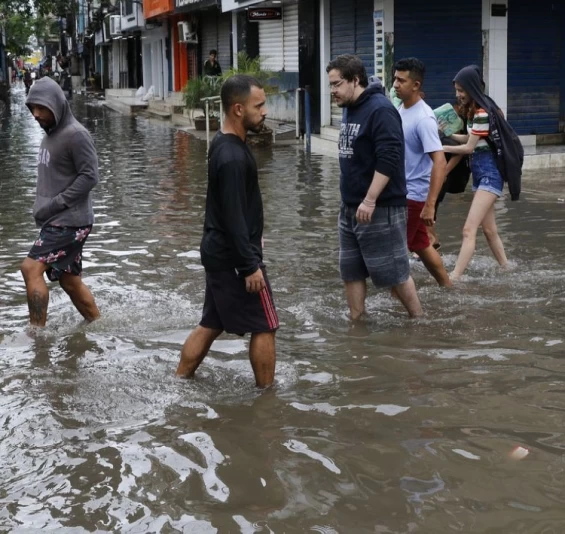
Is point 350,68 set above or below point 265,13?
below

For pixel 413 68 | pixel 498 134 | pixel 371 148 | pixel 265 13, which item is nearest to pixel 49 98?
pixel 371 148

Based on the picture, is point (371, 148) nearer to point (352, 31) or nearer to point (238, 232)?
point (238, 232)

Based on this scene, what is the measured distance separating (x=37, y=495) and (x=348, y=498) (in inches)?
51.4

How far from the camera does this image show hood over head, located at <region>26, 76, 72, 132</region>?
20.0ft

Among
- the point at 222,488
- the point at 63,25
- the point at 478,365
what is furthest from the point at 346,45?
the point at 63,25

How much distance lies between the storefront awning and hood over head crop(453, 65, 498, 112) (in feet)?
69.0

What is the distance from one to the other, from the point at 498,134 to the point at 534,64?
1077cm

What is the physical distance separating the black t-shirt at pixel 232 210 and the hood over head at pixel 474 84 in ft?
9.40

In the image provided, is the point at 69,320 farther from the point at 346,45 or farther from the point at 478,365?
the point at 346,45

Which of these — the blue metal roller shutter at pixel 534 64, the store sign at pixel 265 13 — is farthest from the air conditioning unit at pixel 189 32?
the blue metal roller shutter at pixel 534 64

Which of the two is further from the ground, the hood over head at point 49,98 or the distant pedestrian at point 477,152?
the hood over head at point 49,98

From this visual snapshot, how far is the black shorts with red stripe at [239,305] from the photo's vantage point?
506 cm

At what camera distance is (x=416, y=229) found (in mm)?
7105

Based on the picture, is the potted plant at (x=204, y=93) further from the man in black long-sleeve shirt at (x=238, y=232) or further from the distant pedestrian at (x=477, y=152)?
the man in black long-sleeve shirt at (x=238, y=232)
